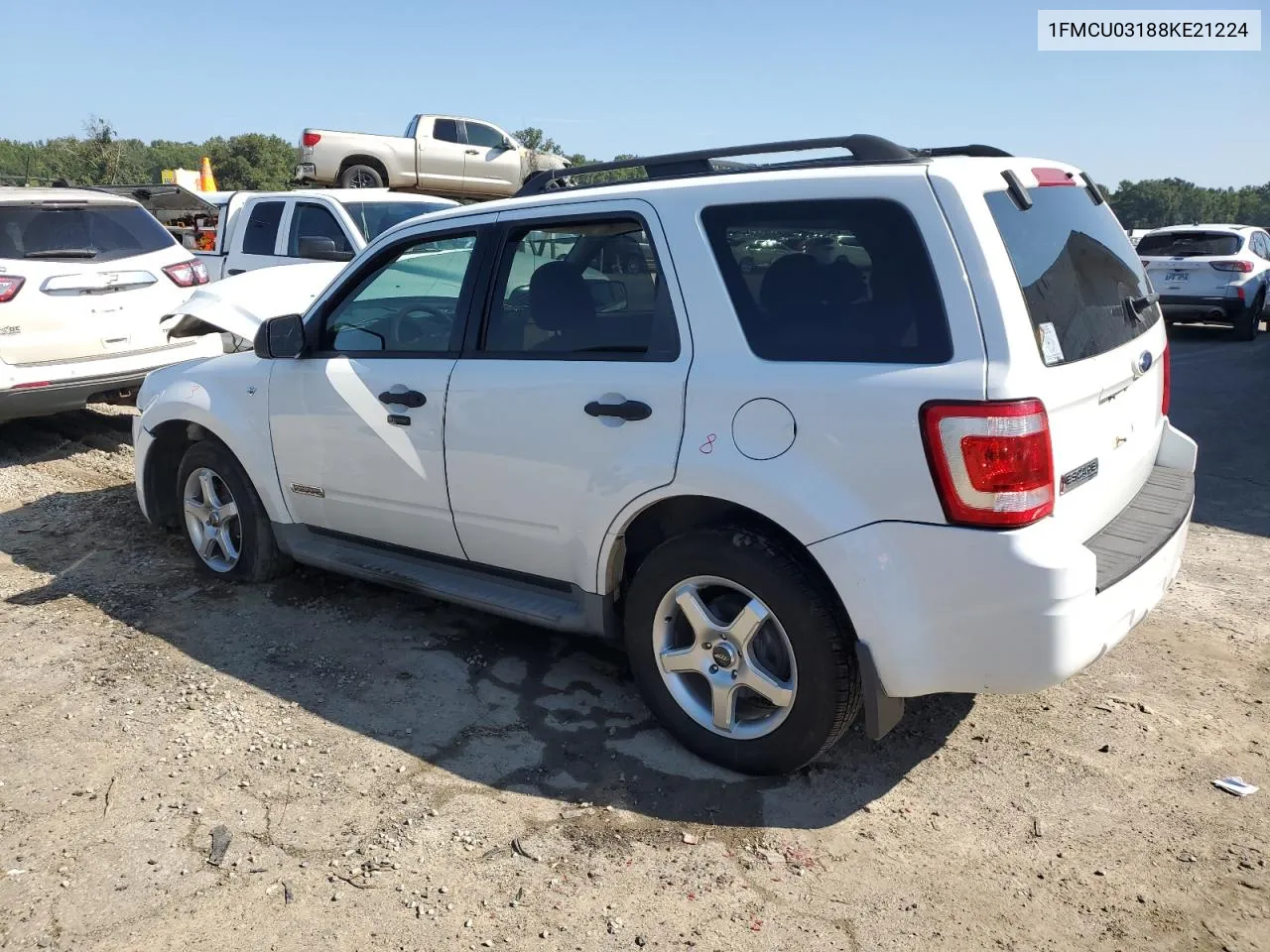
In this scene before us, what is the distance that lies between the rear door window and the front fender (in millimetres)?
Answer: 5682

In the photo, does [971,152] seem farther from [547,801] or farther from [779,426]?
[547,801]

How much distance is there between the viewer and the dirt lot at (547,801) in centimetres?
267

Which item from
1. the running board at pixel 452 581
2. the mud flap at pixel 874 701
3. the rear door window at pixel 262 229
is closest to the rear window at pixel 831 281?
the mud flap at pixel 874 701

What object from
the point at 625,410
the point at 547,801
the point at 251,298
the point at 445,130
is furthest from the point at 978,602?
the point at 445,130

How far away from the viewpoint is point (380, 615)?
15.3 ft

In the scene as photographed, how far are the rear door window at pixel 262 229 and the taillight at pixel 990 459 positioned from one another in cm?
892

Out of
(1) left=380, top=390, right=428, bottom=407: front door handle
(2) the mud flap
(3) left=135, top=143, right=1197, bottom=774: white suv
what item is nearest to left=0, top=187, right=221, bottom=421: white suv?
(3) left=135, top=143, right=1197, bottom=774: white suv

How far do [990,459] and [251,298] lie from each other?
442cm

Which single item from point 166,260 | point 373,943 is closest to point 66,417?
point 166,260

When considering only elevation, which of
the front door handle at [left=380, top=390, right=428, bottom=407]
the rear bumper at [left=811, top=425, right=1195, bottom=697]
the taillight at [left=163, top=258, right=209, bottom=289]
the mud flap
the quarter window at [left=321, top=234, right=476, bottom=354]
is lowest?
the mud flap

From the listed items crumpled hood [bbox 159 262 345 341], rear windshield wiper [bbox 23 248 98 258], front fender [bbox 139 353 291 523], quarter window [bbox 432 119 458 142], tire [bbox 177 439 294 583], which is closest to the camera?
front fender [bbox 139 353 291 523]

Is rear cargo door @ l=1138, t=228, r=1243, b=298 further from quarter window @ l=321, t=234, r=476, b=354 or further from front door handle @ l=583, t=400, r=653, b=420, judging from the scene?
front door handle @ l=583, t=400, r=653, b=420

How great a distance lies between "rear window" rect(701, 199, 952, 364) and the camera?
2.81 metres

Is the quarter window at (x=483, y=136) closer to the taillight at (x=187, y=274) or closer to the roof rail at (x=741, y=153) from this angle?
the taillight at (x=187, y=274)
